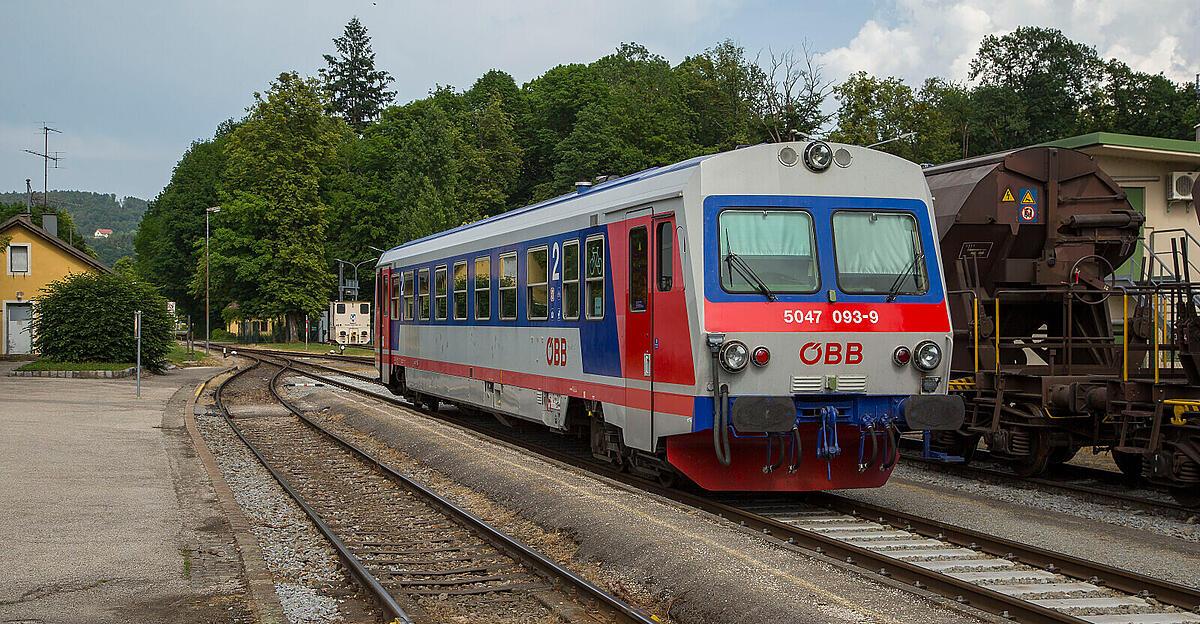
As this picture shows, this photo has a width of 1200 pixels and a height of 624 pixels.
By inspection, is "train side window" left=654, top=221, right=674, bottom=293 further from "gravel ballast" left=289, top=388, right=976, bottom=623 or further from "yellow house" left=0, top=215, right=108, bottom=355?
"yellow house" left=0, top=215, right=108, bottom=355

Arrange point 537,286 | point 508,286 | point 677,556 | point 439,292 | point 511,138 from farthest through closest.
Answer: point 511,138 → point 439,292 → point 508,286 → point 537,286 → point 677,556

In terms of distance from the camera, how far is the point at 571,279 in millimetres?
13172

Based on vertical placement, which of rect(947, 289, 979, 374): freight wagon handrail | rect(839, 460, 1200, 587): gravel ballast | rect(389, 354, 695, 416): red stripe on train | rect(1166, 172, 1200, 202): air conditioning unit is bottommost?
rect(839, 460, 1200, 587): gravel ballast

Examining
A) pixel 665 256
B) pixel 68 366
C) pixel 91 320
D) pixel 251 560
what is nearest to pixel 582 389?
pixel 665 256

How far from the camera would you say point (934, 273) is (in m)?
10.9

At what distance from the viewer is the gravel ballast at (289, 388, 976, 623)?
693cm

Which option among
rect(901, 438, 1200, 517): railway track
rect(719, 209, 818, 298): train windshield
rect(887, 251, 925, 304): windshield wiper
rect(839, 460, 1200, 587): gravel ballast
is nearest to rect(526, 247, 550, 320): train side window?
rect(719, 209, 818, 298): train windshield

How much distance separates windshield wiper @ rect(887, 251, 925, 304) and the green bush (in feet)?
95.9

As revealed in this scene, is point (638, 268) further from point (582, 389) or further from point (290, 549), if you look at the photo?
point (290, 549)

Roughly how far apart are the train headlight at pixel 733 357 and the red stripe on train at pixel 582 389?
1.45ft

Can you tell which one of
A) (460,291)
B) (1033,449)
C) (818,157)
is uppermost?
(818,157)

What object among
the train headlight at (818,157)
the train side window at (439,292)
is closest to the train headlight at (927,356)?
the train headlight at (818,157)

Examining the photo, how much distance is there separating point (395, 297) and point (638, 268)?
12.5 m

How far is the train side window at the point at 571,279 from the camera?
12953mm
